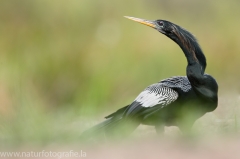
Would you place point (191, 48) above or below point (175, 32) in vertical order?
below

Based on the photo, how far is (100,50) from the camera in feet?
17.6

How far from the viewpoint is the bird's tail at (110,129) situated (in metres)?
3.24

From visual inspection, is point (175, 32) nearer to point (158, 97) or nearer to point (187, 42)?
point (187, 42)

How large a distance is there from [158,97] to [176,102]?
13 centimetres

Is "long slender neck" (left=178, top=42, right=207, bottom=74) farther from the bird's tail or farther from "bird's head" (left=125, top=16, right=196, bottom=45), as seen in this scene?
the bird's tail

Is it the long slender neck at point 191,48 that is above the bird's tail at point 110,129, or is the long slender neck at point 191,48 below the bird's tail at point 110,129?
above

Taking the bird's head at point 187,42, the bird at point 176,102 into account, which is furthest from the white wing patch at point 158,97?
the bird's head at point 187,42

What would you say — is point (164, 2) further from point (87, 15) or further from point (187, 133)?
point (187, 133)

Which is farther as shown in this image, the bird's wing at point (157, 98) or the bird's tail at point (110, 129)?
the bird's wing at point (157, 98)

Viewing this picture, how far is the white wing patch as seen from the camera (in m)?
3.53

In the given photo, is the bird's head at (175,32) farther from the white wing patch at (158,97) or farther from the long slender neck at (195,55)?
the white wing patch at (158,97)

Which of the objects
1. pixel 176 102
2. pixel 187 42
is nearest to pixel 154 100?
pixel 176 102

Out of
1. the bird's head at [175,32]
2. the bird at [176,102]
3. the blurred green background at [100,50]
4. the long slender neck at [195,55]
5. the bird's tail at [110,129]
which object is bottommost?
the bird's tail at [110,129]

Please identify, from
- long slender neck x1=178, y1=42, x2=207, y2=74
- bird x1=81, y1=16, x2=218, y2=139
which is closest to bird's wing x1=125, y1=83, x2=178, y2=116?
bird x1=81, y1=16, x2=218, y2=139
